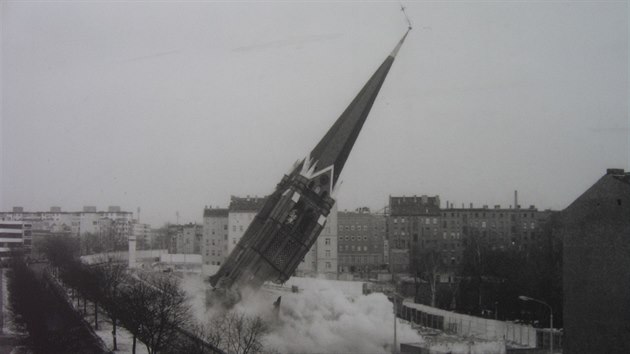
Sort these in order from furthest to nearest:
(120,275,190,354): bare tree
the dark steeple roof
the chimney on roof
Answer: the dark steeple roof
(120,275,190,354): bare tree
the chimney on roof

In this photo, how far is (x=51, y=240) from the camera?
306 feet

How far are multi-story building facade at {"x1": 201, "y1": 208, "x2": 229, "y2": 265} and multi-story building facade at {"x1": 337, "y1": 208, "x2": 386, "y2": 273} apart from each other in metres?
14.1

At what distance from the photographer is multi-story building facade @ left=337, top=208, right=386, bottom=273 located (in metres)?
82.9

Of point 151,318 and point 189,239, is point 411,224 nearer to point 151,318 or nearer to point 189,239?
point 189,239

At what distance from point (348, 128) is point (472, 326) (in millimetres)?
17697

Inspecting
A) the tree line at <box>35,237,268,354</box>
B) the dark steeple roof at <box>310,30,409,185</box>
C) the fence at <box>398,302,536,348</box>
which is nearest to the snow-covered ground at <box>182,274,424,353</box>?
the tree line at <box>35,237,268,354</box>

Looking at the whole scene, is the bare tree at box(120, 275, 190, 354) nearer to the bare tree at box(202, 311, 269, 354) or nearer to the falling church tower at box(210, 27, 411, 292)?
the bare tree at box(202, 311, 269, 354)

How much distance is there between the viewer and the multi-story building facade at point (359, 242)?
82.9 meters

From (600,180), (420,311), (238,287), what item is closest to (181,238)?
(420,311)

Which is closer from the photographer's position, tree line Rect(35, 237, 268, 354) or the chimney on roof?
the chimney on roof

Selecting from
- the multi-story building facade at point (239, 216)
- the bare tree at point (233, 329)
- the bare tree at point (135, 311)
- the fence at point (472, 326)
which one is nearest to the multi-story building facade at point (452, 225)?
the multi-story building facade at point (239, 216)

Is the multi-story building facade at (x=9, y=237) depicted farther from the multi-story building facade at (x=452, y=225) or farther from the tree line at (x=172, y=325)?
the tree line at (x=172, y=325)

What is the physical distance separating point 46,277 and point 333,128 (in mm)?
44626

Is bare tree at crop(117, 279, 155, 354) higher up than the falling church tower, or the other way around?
the falling church tower
